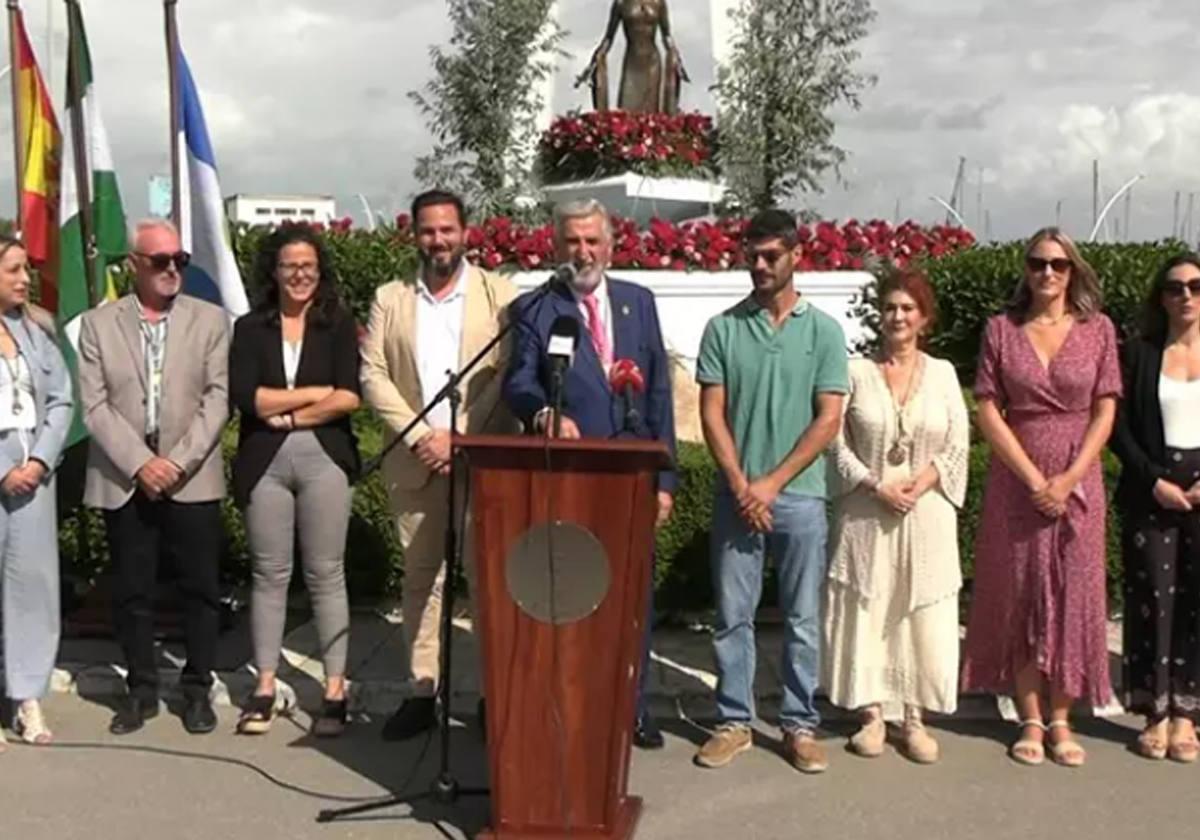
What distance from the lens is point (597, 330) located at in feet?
15.4

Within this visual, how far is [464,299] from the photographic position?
A: 4.97 m

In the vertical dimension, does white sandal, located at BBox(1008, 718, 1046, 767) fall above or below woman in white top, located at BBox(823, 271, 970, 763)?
below

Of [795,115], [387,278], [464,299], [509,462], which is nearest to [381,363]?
[464,299]

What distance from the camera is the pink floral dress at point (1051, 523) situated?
4.81m

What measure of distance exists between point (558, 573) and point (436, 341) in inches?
54.5

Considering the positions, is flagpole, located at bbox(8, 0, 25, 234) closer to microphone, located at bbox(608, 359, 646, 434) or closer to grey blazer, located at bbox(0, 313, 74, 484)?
grey blazer, located at bbox(0, 313, 74, 484)

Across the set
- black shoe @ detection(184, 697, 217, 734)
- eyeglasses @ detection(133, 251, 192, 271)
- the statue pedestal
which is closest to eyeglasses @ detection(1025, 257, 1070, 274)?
eyeglasses @ detection(133, 251, 192, 271)

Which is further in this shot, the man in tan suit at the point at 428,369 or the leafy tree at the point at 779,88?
the leafy tree at the point at 779,88

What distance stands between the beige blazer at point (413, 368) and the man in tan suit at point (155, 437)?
640mm

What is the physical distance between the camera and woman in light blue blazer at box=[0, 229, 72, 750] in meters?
5.01

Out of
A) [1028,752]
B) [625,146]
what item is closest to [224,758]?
[1028,752]

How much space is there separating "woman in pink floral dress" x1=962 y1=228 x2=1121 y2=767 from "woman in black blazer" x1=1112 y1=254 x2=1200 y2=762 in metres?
0.14

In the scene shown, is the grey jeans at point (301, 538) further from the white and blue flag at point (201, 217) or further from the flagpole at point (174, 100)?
the flagpole at point (174, 100)

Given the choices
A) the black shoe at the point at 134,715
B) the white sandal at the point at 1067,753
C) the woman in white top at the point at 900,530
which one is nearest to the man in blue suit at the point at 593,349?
the woman in white top at the point at 900,530
